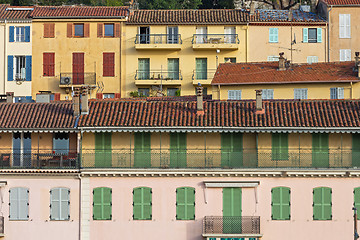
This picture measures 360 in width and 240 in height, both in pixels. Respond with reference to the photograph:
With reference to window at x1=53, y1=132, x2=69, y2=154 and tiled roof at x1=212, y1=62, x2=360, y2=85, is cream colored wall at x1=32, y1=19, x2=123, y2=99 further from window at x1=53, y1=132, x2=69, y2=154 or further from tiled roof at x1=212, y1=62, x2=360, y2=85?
window at x1=53, y1=132, x2=69, y2=154

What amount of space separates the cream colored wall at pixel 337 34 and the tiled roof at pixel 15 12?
79.4 ft

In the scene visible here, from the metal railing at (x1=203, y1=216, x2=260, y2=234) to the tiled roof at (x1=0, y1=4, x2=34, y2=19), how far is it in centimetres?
3222

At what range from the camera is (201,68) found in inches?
3091

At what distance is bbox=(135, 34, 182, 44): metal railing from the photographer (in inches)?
3088

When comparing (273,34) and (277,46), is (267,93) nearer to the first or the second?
(277,46)

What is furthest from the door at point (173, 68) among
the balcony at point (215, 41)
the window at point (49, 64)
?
the window at point (49, 64)

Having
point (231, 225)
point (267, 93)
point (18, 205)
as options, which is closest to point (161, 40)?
point (267, 93)

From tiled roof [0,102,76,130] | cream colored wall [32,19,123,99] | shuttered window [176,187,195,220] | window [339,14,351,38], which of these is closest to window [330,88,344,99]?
window [339,14,351,38]

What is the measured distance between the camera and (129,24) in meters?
78.6

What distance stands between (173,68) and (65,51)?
864 centimetres

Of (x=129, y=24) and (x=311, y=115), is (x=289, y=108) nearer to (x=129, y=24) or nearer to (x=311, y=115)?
(x=311, y=115)

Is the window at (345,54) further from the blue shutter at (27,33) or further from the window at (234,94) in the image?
the blue shutter at (27,33)

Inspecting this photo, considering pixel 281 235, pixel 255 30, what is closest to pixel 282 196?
pixel 281 235

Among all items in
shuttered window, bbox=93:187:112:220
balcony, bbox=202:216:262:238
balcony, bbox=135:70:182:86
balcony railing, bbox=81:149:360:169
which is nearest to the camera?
balcony, bbox=202:216:262:238
